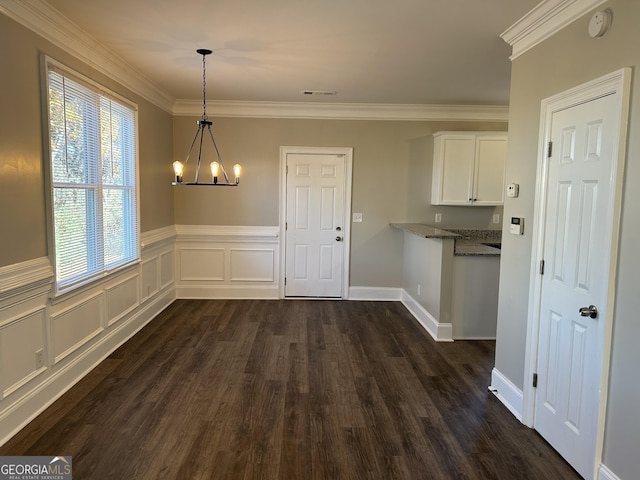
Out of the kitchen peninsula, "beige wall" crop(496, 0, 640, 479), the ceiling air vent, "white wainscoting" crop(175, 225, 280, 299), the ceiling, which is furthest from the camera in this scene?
"white wainscoting" crop(175, 225, 280, 299)

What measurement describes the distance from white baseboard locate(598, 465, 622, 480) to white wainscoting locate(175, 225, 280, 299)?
4416mm

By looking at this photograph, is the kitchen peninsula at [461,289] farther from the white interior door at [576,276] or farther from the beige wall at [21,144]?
the beige wall at [21,144]

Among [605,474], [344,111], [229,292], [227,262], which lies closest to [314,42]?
[344,111]

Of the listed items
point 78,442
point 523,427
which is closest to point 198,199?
point 78,442

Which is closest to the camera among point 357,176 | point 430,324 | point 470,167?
point 430,324

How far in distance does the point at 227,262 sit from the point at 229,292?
1.44ft

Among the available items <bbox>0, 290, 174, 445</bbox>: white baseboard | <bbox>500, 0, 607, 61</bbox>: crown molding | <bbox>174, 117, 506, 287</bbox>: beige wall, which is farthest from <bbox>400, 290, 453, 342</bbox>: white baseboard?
<bbox>0, 290, 174, 445</bbox>: white baseboard

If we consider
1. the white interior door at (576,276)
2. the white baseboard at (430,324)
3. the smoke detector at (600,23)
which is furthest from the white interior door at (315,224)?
the smoke detector at (600,23)

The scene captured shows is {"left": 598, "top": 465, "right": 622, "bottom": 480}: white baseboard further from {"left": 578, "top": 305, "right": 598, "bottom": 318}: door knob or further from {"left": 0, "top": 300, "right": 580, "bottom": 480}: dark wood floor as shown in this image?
{"left": 578, "top": 305, "right": 598, "bottom": 318}: door knob

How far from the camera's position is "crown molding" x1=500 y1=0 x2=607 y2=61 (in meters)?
2.35

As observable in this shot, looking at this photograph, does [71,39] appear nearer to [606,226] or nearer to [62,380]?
[62,380]

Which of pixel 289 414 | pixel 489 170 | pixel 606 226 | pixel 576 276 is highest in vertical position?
pixel 489 170

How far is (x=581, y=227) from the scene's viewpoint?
229cm

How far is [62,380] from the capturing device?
3109 mm
